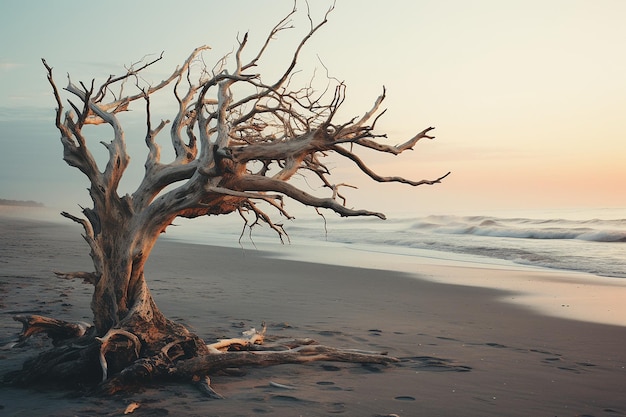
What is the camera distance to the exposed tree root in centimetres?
547

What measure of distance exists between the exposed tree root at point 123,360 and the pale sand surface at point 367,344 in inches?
5.6

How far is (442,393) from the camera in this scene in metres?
5.66

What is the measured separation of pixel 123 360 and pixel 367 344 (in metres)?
3.19

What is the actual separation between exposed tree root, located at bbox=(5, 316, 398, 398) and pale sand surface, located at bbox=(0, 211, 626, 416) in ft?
0.47

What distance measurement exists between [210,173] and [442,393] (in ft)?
9.91

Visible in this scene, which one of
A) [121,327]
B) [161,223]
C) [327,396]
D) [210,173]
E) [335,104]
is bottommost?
[327,396]

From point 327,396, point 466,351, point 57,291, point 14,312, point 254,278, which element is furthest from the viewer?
point 254,278

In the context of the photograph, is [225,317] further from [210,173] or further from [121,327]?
[210,173]

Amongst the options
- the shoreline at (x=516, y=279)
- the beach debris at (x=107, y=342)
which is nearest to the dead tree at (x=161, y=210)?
the beach debris at (x=107, y=342)

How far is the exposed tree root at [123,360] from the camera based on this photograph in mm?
5469

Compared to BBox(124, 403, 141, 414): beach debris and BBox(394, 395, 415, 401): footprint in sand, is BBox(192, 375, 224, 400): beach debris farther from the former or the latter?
BBox(394, 395, 415, 401): footprint in sand

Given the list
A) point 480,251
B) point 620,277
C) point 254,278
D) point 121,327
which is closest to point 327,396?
point 121,327

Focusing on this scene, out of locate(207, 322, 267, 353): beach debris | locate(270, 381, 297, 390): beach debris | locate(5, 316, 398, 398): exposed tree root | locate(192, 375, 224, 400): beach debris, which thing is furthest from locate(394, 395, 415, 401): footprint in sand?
locate(207, 322, 267, 353): beach debris

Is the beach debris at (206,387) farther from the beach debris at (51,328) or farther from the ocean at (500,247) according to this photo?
the ocean at (500,247)
